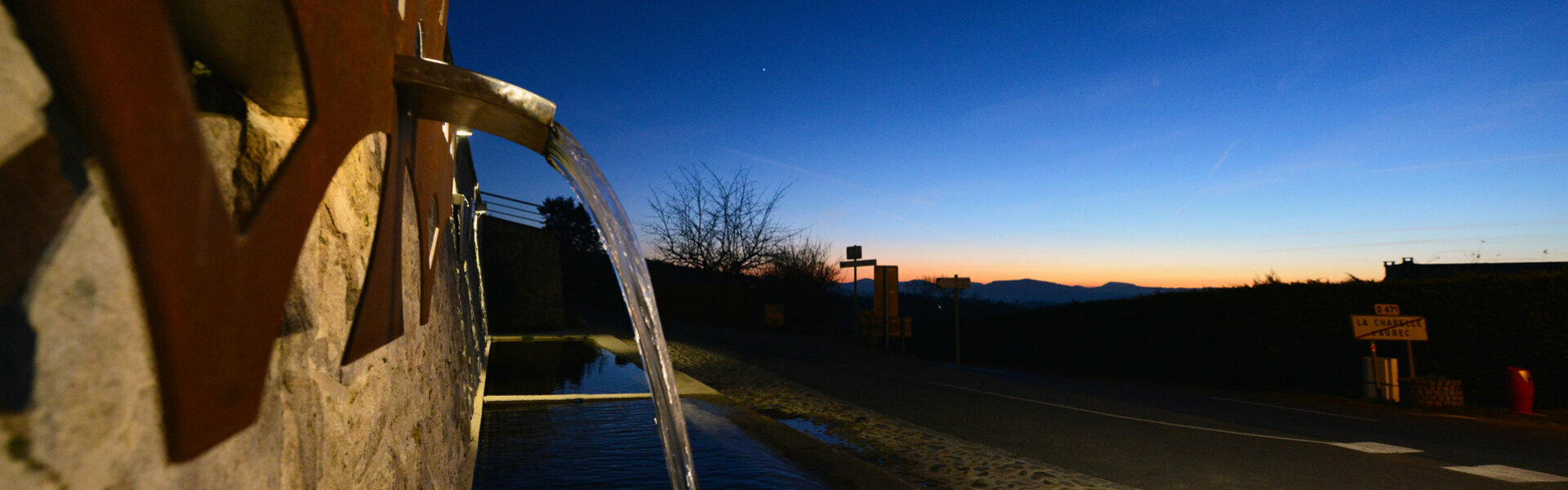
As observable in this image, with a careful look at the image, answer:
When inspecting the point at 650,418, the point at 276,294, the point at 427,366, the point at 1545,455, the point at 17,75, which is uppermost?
the point at 17,75

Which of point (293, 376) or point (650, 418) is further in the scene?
point (650, 418)

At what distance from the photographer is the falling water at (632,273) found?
6.01 feet

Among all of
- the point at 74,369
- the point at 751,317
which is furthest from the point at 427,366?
the point at 751,317

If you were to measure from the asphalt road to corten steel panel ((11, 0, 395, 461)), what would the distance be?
5.48 m

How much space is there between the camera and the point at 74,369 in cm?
54

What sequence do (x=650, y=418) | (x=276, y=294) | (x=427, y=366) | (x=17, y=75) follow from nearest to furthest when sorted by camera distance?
(x=17, y=75)
(x=276, y=294)
(x=427, y=366)
(x=650, y=418)

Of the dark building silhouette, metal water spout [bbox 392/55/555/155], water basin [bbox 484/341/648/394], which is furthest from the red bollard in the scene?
the dark building silhouette

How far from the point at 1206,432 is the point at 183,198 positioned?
27.8 ft

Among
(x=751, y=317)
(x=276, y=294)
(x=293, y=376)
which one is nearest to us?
(x=276, y=294)

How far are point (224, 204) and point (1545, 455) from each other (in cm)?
978

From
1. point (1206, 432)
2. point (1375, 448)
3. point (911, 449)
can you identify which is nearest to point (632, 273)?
point (911, 449)

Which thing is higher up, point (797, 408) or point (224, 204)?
point (224, 204)

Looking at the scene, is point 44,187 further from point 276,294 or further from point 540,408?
point 540,408

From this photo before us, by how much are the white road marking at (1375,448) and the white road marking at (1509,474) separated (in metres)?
0.58
